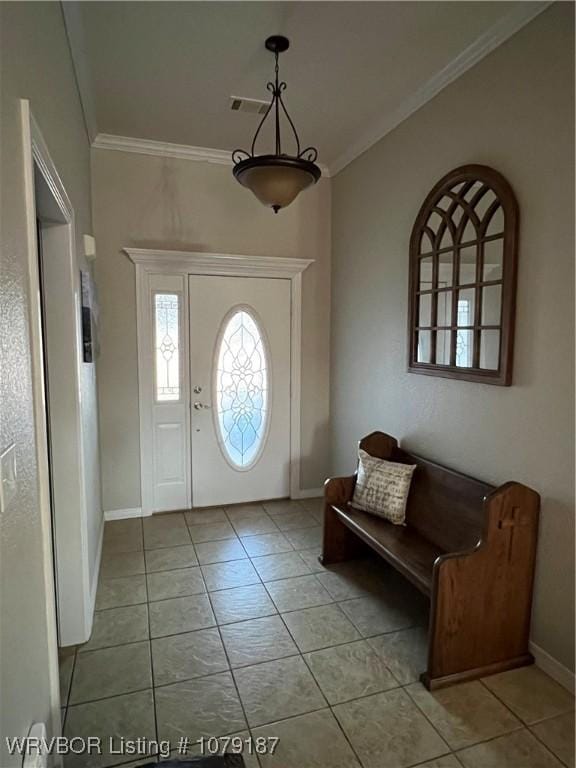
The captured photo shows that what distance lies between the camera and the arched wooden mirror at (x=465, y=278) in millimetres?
2209

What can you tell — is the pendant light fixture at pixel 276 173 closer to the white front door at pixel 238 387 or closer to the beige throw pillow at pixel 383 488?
the white front door at pixel 238 387

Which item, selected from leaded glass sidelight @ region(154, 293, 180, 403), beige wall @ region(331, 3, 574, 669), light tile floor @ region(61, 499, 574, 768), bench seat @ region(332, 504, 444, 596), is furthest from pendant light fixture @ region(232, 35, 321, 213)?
light tile floor @ region(61, 499, 574, 768)

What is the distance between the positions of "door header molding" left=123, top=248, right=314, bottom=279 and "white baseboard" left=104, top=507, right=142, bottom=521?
1933 mm

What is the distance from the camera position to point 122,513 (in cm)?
375

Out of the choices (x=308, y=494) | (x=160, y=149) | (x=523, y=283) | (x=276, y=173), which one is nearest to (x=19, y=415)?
(x=276, y=173)

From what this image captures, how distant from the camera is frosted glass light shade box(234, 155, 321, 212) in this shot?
2152 mm

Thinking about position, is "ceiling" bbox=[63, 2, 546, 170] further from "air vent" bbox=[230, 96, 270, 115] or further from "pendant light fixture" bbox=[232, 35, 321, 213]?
"pendant light fixture" bbox=[232, 35, 321, 213]

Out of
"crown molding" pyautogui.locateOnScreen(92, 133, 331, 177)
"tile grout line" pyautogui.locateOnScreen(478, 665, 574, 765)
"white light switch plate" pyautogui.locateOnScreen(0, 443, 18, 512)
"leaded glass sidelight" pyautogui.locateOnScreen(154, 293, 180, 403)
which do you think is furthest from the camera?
"leaded glass sidelight" pyautogui.locateOnScreen(154, 293, 180, 403)

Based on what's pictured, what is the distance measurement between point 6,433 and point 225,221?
3092 mm

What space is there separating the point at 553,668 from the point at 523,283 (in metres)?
1.72

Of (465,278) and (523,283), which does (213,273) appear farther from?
(523,283)

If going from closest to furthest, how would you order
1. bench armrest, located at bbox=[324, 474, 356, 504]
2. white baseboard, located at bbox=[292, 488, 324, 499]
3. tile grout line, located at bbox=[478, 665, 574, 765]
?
tile grout line, located at bbox=[478, 665, 574, 765] < bench armrest, located at bbox=[324, 474, 356, 504] < white baseboard, located at bbox=[292, 488, 324, 499]

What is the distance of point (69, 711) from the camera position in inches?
72.8

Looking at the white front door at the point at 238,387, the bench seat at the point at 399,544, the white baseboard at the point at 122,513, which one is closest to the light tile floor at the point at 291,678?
the bench seat at the point at 399,544
